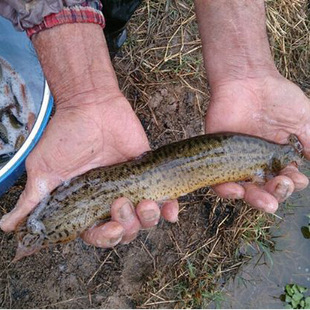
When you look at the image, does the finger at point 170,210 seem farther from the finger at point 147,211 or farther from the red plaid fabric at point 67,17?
the red plaid fabric at point 67,17

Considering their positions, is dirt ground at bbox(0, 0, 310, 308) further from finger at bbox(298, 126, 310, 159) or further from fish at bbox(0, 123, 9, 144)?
finger at bbox(298, 126, 310, 159)

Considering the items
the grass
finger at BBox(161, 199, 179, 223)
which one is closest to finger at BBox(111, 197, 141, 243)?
finger at BBox(161, 199, 179, 223)

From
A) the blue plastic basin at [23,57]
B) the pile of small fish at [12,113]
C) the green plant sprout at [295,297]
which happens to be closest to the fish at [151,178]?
the blue plastic basin at [23,57]

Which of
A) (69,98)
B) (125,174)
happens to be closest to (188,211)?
(125,174)

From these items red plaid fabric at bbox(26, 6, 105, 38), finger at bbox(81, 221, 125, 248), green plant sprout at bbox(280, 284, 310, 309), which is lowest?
green plant sprout at bbox(280, 284, 310, 309)

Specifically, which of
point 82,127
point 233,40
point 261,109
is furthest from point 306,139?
point 82,127
